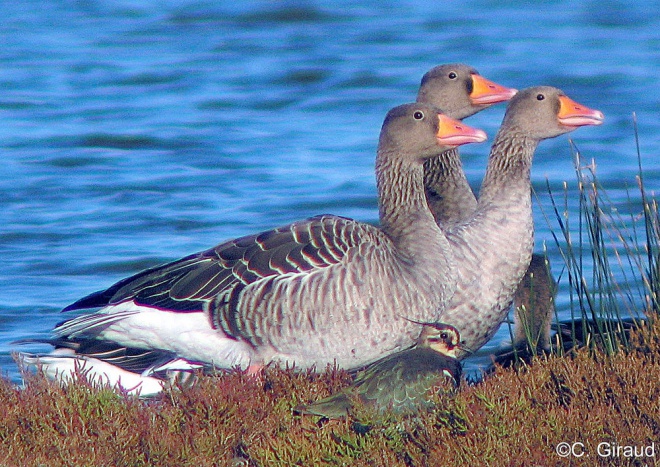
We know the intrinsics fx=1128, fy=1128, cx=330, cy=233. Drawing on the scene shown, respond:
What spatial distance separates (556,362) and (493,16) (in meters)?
17.9

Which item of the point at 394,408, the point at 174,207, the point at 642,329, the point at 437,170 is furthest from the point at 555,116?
the point at 174,207

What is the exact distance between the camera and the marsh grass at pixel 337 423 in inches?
210

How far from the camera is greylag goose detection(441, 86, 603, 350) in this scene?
24.8 feet

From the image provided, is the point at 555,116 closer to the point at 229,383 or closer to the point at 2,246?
the point at 229,383

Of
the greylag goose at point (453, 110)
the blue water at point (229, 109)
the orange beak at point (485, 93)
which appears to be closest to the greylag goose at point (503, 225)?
the greylag goose at point (453, 110)

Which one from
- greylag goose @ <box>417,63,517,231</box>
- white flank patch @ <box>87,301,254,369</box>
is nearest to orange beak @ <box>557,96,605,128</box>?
greylag goose @ <box>417,63,517,231</box>

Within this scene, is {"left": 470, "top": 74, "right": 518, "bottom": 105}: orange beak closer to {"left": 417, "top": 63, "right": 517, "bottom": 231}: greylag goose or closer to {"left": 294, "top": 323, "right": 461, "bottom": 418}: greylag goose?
{"left": 417, "top": 63, "right": 517, "bottom": 231}: greylag goose

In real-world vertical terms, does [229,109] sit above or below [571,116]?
below

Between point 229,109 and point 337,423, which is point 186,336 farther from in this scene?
point 229,109

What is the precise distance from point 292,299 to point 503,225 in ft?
5.76

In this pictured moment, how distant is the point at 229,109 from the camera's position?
18.2 meters

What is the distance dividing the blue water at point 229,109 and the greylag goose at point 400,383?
3867 millimetres

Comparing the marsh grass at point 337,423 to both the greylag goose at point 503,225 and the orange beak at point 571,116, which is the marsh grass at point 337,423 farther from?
the orange beak at point 571,116

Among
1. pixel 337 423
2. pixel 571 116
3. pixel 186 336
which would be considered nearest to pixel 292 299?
pixel 186 336
